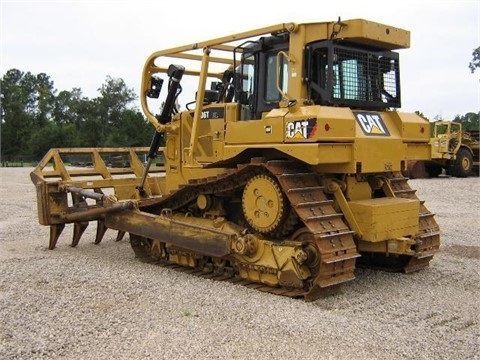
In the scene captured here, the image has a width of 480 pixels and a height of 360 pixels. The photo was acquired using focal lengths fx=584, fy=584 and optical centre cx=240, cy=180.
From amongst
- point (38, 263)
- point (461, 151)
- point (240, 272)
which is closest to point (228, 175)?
point (240, 272)

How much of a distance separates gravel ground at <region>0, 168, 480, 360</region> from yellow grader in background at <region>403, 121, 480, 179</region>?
16.7 meters

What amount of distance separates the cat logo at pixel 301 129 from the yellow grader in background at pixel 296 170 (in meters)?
0.01

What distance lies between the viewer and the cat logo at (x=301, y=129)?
6032 mm

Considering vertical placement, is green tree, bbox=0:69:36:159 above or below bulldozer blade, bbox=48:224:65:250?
above

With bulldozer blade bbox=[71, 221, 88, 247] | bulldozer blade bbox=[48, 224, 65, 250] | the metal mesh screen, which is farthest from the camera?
bulldozer blade bbox=[71, 221, 88, 247]

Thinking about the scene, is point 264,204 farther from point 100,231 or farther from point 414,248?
point 100,231

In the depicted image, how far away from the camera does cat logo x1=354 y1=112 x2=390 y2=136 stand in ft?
21.5

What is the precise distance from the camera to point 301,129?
614 cm

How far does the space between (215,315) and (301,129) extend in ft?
6.90

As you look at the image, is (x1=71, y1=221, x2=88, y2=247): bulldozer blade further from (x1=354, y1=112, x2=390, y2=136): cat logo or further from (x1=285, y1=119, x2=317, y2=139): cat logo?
(x1=354, y1=112, x2=390, y2=136): cat logo

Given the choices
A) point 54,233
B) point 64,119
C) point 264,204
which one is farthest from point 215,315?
point 64,119

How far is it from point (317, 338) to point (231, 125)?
3023 mm

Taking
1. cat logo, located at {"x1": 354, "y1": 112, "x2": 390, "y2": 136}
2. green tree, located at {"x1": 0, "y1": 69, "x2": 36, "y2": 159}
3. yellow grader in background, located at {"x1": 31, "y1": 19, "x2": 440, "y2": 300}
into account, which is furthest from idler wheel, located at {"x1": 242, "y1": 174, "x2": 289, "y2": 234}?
green tree, located at {"x1": 0, "y1": 69, "x2": 36, "y2": 159}

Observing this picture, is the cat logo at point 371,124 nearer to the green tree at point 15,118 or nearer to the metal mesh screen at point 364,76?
the metal mesh screen at point 364,76
